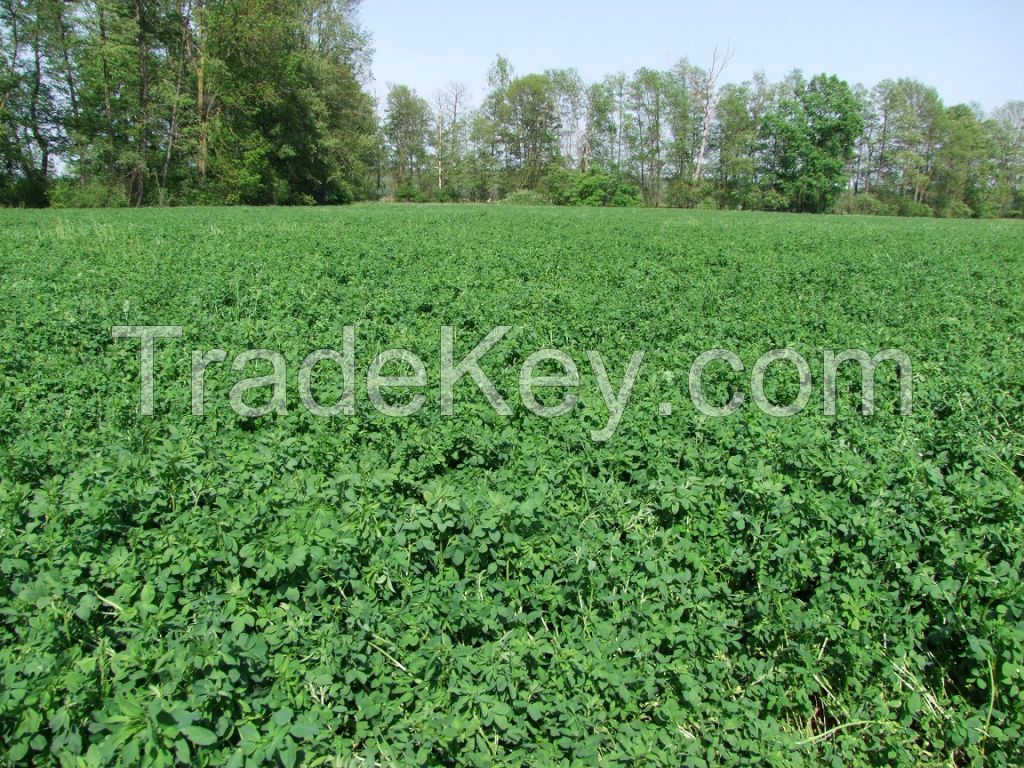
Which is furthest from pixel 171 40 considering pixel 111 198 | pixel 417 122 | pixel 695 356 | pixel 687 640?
pixel 687 640

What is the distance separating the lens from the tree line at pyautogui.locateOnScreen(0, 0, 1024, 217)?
37000 millimetres

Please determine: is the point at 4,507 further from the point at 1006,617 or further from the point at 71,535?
the point at 1006,617

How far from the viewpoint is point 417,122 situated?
7475cm

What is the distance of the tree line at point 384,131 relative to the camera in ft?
121

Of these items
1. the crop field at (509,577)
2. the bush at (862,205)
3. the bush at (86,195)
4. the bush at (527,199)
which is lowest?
the crop field at (509,577)

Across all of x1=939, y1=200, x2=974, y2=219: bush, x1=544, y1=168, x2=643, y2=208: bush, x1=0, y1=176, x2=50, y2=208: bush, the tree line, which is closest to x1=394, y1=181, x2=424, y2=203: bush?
the tree line

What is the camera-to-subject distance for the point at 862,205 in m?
65.4

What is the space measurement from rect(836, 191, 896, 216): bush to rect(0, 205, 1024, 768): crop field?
224 ft

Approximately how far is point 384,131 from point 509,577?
7658 centimetres

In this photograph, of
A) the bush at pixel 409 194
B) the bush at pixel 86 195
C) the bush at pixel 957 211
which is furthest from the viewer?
the bush at pixel 957 211

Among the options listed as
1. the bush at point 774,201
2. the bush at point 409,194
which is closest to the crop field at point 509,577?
the bush at point 409,194

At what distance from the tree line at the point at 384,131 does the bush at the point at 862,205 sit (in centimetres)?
32

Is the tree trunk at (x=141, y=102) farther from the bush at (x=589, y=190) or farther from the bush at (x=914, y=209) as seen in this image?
the bush at (x=914, y=209)

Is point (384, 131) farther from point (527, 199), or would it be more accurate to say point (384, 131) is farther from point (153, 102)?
point (153, 102)
